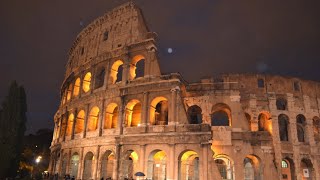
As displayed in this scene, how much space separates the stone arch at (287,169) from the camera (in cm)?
2452

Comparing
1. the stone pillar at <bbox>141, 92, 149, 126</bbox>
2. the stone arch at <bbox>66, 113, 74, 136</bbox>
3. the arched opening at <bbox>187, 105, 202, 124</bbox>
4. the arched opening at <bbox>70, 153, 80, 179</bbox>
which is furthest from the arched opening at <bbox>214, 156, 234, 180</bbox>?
the stone arch at <bbox>66, 113, 74, 136</bbox>

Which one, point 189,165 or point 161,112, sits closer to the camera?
point 189,165

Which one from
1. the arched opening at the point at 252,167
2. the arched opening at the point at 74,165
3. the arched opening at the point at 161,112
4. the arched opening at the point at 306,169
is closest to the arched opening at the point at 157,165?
the arched opening at the point at 161,112

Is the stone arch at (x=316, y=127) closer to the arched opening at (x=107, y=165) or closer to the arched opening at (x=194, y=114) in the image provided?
the arched opening at (x=194, y=114)

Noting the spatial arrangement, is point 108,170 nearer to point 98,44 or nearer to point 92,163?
point 92,163

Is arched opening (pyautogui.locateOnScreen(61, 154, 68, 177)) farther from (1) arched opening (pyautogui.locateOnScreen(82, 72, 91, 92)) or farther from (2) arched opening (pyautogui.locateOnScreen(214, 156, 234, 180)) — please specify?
(2) arched opening (pyautogui.locateOnScreen(214, 156, 234, 180))

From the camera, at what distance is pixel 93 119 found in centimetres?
2544

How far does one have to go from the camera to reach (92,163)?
2361cm

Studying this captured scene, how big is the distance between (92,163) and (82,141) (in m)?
2.23

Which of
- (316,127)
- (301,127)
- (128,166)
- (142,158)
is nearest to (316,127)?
(316,127)

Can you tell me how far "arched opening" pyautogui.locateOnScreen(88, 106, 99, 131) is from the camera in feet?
82.4

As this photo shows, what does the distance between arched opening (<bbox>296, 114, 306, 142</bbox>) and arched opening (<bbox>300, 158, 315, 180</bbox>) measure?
2066 millimetres

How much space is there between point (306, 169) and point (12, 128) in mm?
24795

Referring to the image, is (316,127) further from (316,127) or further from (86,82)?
(86,82)
